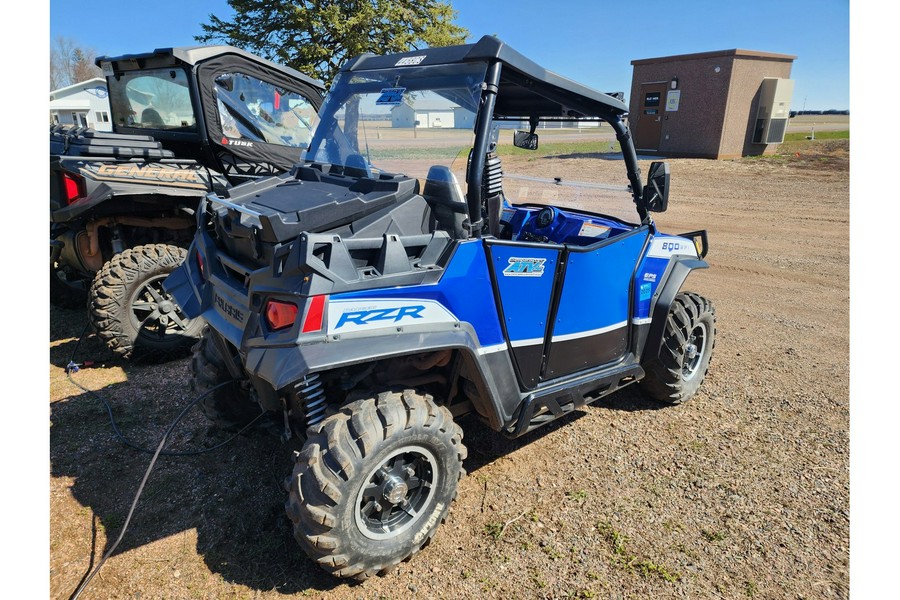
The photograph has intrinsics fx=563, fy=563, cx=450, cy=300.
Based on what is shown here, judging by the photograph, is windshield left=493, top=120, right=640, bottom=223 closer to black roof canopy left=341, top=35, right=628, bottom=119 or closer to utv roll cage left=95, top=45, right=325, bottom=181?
black roof canopy left=341, top=35, right=628, bottom=119

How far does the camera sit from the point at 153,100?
5.99m

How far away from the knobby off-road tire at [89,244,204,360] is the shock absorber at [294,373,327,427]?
276 cm

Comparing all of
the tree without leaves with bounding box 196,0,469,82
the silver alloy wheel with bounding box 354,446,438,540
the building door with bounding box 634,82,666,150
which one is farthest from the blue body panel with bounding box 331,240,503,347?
the building door with bounding box 634,82,666,150

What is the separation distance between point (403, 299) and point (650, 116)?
21.9 metres

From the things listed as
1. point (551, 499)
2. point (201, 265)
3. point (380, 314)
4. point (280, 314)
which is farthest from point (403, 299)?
point (551, 499)

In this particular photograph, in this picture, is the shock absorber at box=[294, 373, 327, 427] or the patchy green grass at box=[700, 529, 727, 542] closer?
the shock absorber at box=[294, 373, 327, 427]

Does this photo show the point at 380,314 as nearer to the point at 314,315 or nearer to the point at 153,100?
the point at 314,315

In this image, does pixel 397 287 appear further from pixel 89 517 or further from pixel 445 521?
pixel 89 517

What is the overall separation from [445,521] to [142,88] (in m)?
5.67

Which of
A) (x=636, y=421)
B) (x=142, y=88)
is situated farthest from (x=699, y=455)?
(x=142, y=88)

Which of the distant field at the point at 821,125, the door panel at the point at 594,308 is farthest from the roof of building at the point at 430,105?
the distant field at the point at 821,125

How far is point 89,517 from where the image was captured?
2.94m

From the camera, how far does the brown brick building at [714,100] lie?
1922cm

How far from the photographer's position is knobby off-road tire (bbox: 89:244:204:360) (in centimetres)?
451
